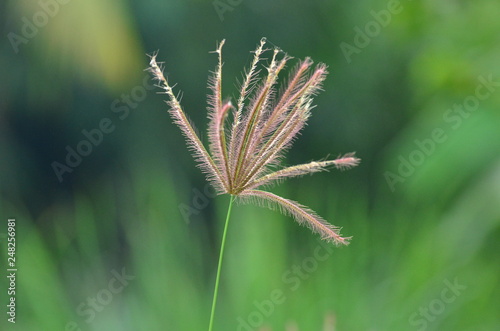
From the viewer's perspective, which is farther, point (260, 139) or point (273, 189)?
point (273, 189)

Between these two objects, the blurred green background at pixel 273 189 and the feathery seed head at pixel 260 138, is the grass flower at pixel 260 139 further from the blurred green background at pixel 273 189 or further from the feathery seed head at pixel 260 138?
the blurred green background at pixel 273 189

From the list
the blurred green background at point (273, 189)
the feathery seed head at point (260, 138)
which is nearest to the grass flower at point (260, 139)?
the feathery seed head at point (260, 138)

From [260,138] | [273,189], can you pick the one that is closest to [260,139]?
[260,138]

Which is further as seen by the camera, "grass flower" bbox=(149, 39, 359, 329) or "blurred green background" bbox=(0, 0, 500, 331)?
"blurred green background" bbox=(0, 0, 500, 331)

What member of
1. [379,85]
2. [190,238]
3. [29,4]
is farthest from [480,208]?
[29,4]

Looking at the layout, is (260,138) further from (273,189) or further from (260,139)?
(273,189)

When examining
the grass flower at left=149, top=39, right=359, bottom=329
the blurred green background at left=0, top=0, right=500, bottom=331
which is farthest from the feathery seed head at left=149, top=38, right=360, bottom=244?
the blurred green background at left=0, top=0, right=500, bottom=331

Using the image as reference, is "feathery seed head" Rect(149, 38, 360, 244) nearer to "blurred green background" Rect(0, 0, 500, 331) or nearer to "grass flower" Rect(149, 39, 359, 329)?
"grass flower" Rect(149, 39, 359, 329)

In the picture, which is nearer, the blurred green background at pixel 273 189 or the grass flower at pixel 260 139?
the grass flower at pixel 260 139
